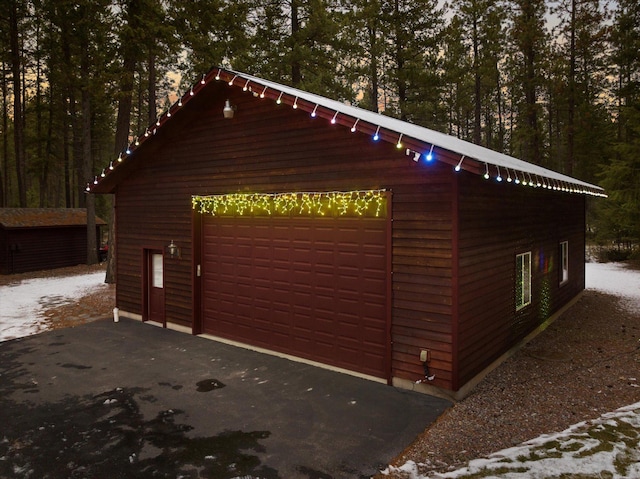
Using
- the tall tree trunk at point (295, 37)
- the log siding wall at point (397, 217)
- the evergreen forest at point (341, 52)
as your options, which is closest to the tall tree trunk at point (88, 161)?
the evergreen forest at point (341, 52)

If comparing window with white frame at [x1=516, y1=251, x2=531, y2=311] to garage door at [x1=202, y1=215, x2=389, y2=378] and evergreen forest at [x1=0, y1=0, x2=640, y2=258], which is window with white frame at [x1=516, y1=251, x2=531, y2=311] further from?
evergreen forest at [x1=0, y1=0, x2=640, y2=258]

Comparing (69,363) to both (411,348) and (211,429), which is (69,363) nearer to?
(211,429)

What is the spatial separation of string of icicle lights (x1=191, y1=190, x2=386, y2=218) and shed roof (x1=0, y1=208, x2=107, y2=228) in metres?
14.9

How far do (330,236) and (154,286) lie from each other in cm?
566

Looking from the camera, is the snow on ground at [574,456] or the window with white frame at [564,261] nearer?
the snow on ground at [574,456]

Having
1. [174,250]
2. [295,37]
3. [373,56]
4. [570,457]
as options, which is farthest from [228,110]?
[373,56]

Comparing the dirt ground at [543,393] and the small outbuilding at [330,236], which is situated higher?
the small outbuilding at [330,236]

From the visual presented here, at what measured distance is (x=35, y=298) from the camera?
47.5 ft

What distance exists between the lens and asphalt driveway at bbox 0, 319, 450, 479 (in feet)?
15.3

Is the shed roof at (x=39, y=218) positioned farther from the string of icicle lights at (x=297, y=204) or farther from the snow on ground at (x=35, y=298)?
the string of icicle lights at (x=297, y=204)

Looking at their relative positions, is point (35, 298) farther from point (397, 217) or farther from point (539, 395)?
point (539, 395)

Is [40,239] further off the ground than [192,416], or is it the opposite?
[40,239]

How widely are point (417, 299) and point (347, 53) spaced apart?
1801cm

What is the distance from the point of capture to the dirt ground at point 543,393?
5.11 meters
